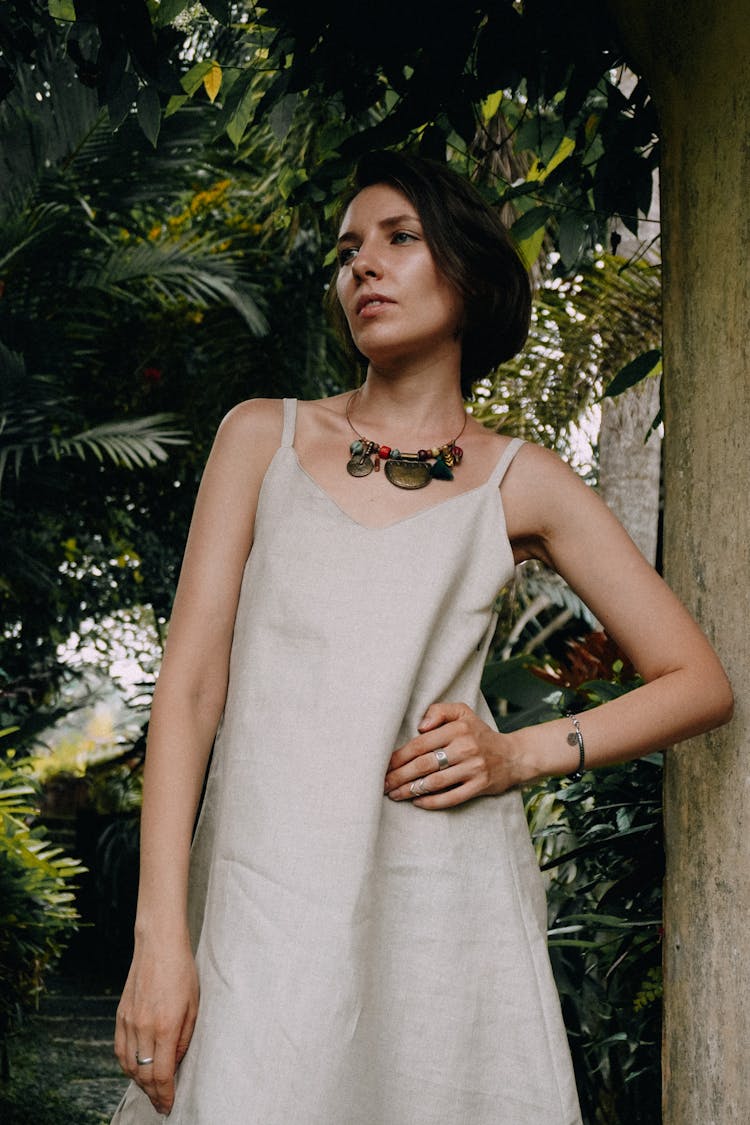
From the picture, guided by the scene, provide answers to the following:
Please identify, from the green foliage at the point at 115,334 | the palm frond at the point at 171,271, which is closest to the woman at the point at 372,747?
the green foliage at the point at 115,334

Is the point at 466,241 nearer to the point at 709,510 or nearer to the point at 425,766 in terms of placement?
the point at 709,510

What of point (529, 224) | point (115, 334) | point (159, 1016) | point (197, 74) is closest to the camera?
point (159, 1016)

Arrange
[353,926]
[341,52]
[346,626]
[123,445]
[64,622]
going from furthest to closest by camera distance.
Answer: [64,622], [123,445], [341,52], [346,626], [353,926]

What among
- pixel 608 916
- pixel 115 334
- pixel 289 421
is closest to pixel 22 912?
pixel 608 916

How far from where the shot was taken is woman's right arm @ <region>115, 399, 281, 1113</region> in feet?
4.82

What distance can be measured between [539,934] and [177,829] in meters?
0.53

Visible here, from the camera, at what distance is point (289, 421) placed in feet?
5.86

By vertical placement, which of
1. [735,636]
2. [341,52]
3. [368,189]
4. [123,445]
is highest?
[123,445]

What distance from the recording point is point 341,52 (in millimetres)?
2158

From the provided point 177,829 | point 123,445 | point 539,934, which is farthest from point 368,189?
point 123,445

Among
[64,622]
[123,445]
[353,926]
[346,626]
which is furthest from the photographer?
[64,622]

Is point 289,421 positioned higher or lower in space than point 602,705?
higher

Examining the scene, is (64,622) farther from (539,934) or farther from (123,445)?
(539,934)

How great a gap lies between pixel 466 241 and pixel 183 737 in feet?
2.87
